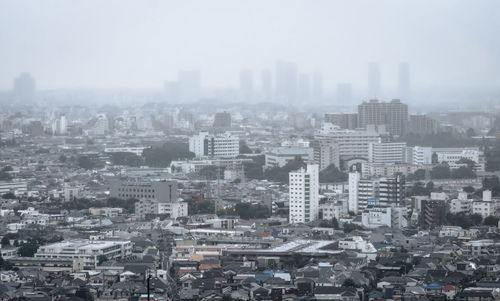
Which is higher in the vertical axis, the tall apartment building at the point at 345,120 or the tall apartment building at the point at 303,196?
the tall apartment building at the point at 345,120

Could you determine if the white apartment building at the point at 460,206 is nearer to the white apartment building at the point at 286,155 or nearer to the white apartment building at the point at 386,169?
the white apartment building at the point at 386,169

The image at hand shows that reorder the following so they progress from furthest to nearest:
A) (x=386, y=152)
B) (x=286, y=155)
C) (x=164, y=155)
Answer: (x=164, y=155), (x=286, y=155), (x=386, y=152)

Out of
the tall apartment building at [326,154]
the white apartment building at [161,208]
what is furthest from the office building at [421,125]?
the white apartment building at [161,208]

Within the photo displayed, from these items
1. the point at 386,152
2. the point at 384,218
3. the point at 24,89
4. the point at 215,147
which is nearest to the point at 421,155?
the point at 386,152

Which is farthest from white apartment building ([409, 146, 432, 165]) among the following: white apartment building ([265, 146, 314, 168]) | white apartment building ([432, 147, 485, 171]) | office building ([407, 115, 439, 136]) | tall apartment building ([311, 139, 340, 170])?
office building ([407, 115, 439, 136])

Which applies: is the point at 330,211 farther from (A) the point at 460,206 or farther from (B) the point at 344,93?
(B) the point at 344,93

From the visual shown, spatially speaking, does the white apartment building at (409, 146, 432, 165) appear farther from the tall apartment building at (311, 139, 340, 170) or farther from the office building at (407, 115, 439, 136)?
the office building at (407, 115, 439, 136)
